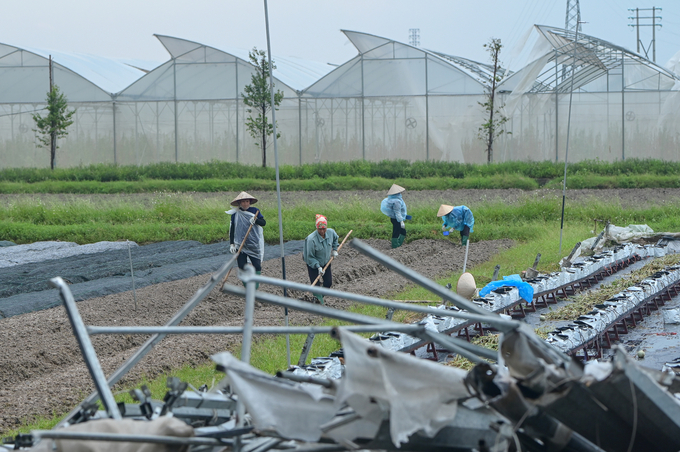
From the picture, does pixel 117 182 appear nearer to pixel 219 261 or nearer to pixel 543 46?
pixel 219 261

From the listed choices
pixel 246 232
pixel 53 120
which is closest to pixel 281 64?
pixel 53 120

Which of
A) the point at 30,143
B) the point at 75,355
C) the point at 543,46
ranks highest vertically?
the point at 543,46

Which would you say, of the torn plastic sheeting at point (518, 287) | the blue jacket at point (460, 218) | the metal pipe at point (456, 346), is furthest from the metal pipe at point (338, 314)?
the blue jacket at point (460, 218)

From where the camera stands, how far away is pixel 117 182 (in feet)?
71.9

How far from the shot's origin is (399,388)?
7.30 feet

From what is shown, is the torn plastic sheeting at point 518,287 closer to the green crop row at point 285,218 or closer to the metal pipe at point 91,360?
the metal pipe at point 91,360

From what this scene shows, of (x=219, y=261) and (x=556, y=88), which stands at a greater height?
(x=556, y=88)

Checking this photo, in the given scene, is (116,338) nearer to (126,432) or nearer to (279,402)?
(126,432)

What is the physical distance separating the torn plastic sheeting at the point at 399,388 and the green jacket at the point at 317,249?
6623mm

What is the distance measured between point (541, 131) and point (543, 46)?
106 inches

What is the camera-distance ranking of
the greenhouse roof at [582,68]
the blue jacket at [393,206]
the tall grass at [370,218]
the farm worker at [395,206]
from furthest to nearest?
1. the greenhouse roof at [582,68]
2. the tall grass at [370,218]
3. the blue jacket at [393,206]
4. the farm worker at [395,206]

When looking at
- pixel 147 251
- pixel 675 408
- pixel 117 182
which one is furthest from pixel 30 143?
pixel 675 408

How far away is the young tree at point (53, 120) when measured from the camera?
873 inches

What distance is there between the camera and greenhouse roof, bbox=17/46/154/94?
24047mm
